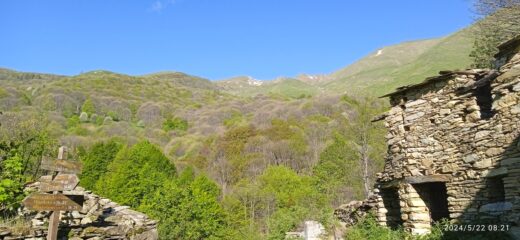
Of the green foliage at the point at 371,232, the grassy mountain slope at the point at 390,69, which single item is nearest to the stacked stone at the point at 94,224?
the green foliage at the point at 371,232

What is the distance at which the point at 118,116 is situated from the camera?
8138cm

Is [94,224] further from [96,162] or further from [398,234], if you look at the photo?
[96,162]

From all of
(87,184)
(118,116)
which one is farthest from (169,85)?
(87,184)

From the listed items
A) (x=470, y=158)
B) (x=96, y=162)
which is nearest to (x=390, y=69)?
(x=96, y=162)

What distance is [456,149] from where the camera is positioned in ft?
31.0

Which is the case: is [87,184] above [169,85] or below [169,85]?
below

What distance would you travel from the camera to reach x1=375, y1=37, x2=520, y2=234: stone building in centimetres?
820

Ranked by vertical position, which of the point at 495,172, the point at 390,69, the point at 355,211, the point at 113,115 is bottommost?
Result: the point at 355,211

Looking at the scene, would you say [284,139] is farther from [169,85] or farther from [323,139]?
[169,85]

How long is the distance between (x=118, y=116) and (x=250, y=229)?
58.9 meters

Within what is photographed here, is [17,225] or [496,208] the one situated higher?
[496,208]

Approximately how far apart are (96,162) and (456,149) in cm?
3661

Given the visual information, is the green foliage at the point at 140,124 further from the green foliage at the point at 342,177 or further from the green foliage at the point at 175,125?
the green foliage at the point at 342,177

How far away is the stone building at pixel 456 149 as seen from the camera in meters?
8.20
